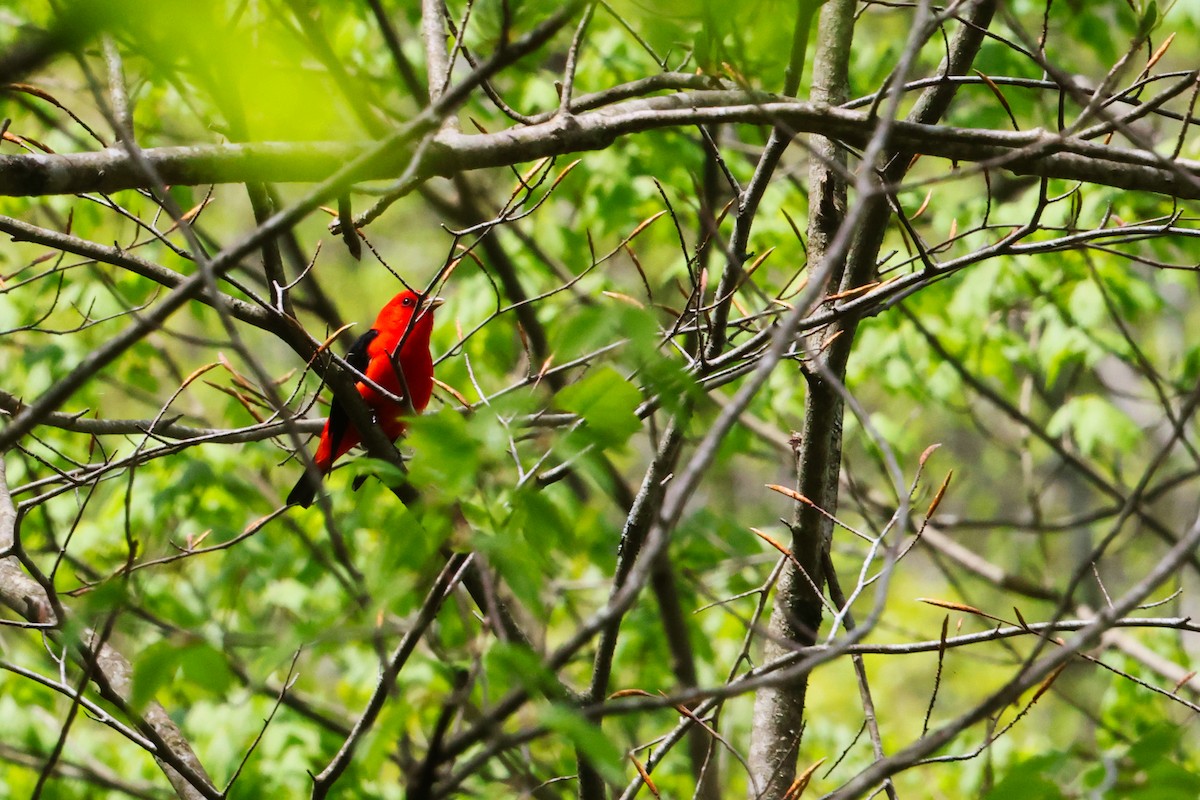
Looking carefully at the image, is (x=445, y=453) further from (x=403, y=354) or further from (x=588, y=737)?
(x=403, y=354)

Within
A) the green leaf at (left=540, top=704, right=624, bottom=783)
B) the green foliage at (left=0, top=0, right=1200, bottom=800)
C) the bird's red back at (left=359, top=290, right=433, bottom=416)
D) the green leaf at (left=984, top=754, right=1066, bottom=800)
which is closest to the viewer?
the green leaf at (left=540, top=704, right=624, bottom=783)

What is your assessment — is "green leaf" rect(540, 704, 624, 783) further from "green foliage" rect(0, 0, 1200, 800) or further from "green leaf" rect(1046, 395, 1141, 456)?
"green leaf" rect(1046, 395, 1141, 456)

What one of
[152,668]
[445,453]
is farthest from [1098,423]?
[152,668]

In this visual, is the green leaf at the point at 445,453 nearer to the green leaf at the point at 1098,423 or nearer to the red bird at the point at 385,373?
the red bird at the point at 385,373

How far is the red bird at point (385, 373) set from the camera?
4.34 m

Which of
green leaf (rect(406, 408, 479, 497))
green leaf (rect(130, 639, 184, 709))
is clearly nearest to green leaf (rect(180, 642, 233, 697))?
green leaf (rect(130, 639, 184, 709))

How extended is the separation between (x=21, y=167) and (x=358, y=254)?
33.5 inches

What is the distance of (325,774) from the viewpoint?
209 centimetres

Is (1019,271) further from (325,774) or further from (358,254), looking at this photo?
(325,774)

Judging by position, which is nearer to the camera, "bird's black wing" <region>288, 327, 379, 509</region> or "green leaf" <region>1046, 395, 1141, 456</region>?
"bird's black wing" <region>288, 327, 379, 509</region>

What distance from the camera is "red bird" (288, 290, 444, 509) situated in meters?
4.34

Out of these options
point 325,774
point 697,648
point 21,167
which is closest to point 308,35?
point 21,167

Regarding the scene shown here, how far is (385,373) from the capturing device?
5.02 metres

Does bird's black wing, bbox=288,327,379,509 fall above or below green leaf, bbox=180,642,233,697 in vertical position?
above
